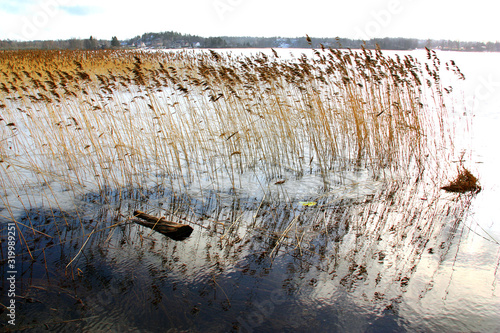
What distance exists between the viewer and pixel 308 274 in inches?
96.5

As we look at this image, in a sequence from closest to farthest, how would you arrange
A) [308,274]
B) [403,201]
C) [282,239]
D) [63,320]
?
[63,320] → [308,274] → [282,239] → [403,201]

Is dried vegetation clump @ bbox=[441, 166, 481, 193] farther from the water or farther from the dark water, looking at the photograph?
the dark water

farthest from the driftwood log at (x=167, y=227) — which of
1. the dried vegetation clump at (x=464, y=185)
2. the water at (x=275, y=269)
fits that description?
the dried vegetation clump at (x=464, y=185)

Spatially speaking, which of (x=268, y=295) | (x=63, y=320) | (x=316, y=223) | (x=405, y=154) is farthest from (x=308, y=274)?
(x=405, y=154)

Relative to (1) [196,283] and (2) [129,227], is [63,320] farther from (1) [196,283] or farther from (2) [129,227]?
(2) [129,227]

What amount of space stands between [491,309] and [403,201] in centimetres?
177

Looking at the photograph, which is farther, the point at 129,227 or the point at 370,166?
the point at 370,166

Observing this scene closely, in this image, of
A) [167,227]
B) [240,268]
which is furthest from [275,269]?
[167,227]

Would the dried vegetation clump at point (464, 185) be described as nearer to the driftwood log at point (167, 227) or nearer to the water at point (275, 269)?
the water at point (275, 269)

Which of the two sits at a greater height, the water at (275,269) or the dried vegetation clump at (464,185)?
the dried vegetation clump at (464,185)

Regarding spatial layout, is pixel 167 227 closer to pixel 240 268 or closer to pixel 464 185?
pixel 240 268

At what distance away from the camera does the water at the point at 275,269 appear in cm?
203

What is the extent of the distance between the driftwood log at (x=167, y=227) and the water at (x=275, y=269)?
87 millimetres

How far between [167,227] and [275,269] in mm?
1165
